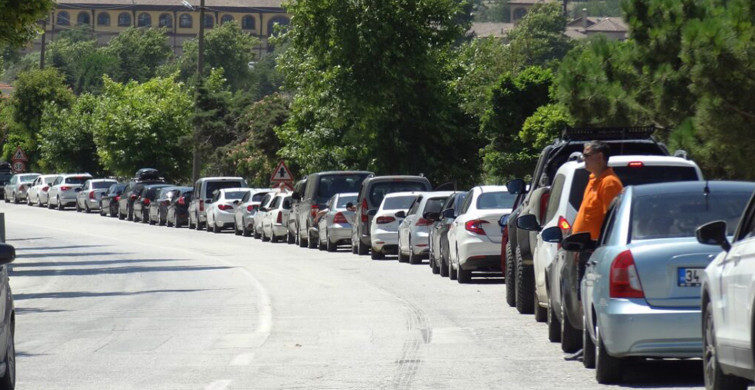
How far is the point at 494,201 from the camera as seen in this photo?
25.1m

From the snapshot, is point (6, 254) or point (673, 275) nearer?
point (6, 254)

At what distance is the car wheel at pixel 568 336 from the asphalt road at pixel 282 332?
138 millimetres

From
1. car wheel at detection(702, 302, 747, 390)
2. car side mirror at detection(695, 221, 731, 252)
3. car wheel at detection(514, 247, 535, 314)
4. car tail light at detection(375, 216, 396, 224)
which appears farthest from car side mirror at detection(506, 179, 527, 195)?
car tail light at detection(375, 216, 396, 224)

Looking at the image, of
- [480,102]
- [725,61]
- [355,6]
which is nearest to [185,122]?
[480,102]

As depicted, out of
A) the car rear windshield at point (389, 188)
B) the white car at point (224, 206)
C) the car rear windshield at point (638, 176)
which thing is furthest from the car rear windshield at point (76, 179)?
the car rear windshield at point (638, 176)

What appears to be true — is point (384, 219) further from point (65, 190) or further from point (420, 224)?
point (65, 190)

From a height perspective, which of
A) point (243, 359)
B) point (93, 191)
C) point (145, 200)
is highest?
point (243, 359)

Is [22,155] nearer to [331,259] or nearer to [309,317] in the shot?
[331,259]

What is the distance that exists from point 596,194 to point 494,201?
1176 cm

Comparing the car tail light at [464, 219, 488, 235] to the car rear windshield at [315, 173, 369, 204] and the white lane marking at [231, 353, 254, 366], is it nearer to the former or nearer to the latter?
the white lane marking at [231, 353, 254, 366]

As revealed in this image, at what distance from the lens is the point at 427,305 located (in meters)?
19.8

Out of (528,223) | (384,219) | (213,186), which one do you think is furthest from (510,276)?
(213,186)

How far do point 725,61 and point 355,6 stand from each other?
90.7 ft

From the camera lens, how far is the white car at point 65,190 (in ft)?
251
